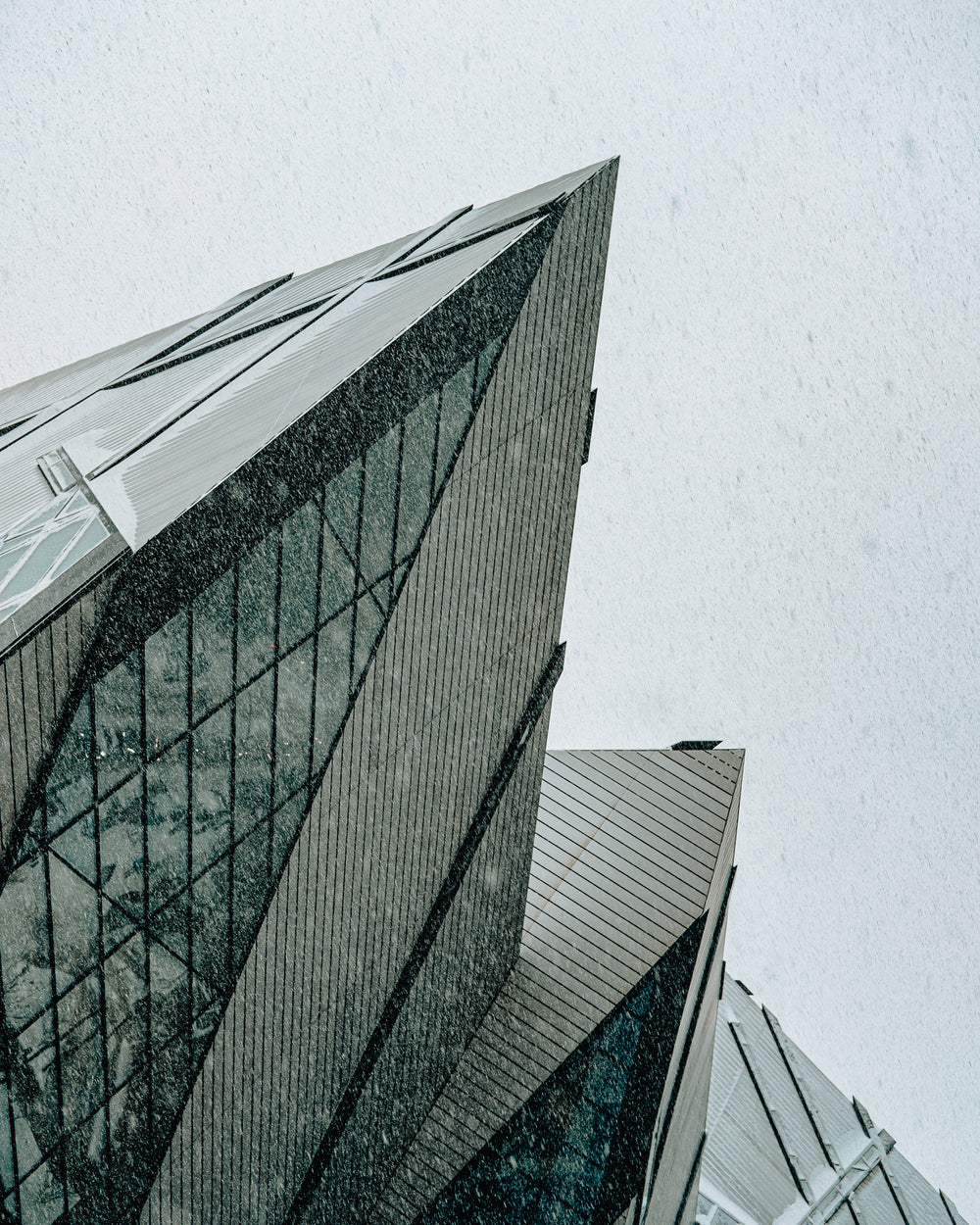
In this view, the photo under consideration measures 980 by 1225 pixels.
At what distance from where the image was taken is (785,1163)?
1077 inches

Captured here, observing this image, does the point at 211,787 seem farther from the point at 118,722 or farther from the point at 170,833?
the point at 118,722

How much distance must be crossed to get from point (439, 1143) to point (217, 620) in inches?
440

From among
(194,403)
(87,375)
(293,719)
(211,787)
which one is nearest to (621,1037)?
(293,719)

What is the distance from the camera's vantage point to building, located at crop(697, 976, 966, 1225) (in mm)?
26484

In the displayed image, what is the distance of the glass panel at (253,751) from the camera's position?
10.4m

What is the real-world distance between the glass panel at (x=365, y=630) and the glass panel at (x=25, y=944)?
4366mm

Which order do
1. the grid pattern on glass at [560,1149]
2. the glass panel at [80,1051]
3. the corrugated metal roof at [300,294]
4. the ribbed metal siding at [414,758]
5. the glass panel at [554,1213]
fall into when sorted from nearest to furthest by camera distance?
the glass panel at [80,1051] < the ribbed metal siding at [414,758] < the glass panel at [554,1213] < the grid pattern on glass at [560,1149] < the corrugated metal roof at [300,294]

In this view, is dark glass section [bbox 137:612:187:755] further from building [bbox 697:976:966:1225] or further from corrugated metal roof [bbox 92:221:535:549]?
building [bbox 697:976:966:1225]

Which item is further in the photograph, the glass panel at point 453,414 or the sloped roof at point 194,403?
the glass panel at point 453,414

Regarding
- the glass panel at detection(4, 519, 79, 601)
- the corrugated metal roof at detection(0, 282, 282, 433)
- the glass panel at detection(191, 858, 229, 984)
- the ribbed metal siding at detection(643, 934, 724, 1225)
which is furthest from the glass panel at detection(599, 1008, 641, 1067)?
the corrugated metal roof at detection(0, 282, 282, 433)

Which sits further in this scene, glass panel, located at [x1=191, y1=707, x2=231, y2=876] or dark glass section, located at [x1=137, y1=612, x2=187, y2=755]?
glass panel, located at [x1=191, y1=707, x2=231, y2=876]

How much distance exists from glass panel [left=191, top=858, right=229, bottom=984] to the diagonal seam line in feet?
15.9

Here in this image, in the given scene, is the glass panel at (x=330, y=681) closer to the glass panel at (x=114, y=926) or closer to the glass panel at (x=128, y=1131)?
the glass panel at (x=114, y=926)

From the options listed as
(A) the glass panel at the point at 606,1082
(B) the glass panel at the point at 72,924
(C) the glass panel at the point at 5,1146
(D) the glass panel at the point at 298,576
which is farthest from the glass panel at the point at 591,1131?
(D) the glass panel at the point at 298,576
